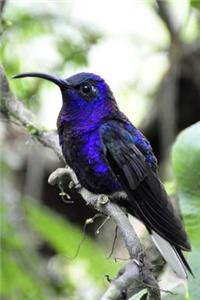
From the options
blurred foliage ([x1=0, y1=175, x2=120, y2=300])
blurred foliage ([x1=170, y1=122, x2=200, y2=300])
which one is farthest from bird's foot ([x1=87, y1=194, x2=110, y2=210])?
blurred foliage ([x1=0, y1=175, x2=120, y2=300])

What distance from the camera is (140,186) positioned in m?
3.38

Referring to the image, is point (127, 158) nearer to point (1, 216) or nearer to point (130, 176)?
point (130, 176)

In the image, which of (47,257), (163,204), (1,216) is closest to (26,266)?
(1,216)

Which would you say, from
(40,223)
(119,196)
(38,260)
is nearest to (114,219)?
(119,196)

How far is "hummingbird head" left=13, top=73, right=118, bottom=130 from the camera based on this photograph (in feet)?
11.7

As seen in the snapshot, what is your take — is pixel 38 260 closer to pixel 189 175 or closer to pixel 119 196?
pixel 119 196

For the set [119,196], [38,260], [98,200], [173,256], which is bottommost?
[38,260]

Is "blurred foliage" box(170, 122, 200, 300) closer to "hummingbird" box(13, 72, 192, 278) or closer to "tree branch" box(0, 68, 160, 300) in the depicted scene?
"hummingbird" box(13, 72, 192, 278)

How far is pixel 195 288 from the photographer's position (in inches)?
114


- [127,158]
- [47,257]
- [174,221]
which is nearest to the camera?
[174,221]

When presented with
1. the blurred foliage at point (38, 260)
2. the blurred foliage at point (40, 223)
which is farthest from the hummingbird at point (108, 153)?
the blurred foliage at point (38, 260)

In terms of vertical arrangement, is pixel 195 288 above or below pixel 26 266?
above

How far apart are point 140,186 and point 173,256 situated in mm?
349

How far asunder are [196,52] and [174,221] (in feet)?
9.51
